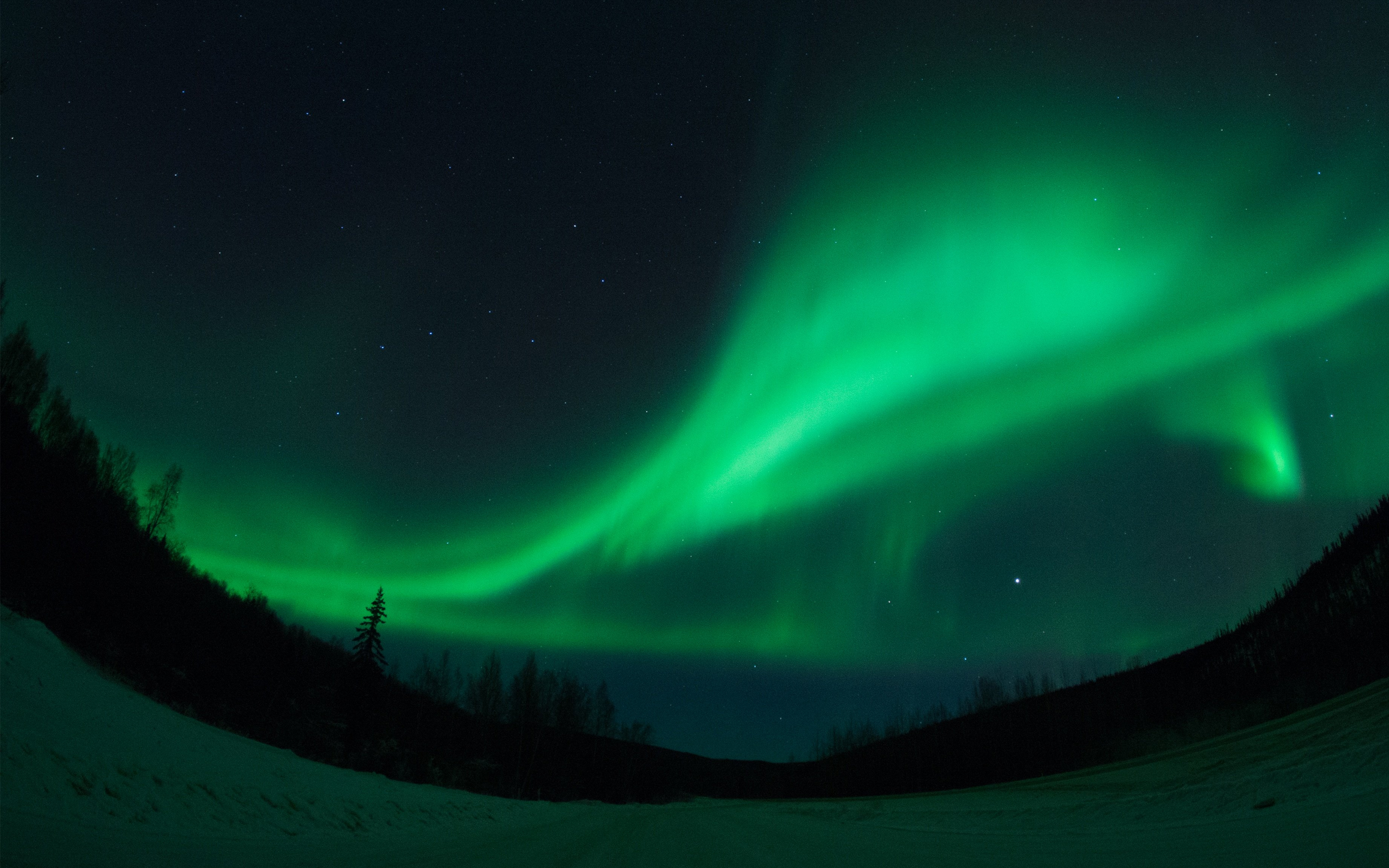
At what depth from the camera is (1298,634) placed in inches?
1473

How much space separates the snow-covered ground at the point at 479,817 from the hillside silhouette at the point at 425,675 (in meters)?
15.3

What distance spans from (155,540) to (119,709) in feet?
246

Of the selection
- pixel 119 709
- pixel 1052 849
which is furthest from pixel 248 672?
pixel 1052 849

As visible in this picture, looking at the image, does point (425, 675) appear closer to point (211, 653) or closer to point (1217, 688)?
point (211, 653)

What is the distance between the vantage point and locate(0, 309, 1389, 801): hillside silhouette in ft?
116

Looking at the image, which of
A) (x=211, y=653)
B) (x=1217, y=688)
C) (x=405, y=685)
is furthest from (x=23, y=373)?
(x=1217, y=688)

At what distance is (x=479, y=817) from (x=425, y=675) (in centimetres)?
9371

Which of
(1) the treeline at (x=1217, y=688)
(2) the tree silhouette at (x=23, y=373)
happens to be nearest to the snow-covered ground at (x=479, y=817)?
(1) the treeline at (x=1217, y=688)

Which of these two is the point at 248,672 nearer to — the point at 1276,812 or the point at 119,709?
the point at 119,709

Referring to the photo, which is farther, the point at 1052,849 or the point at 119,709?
the point at 119,709

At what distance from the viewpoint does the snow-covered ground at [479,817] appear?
8.23m

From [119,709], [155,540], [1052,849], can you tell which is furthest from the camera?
[155,540]

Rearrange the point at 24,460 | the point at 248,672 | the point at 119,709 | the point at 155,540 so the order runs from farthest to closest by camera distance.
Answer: the point at 155,540 → the point at 248,672 → the point at 24,460 → the point at 119,709

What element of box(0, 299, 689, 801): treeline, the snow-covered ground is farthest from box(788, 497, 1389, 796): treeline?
box(0, 299, 689, 801): treeline
